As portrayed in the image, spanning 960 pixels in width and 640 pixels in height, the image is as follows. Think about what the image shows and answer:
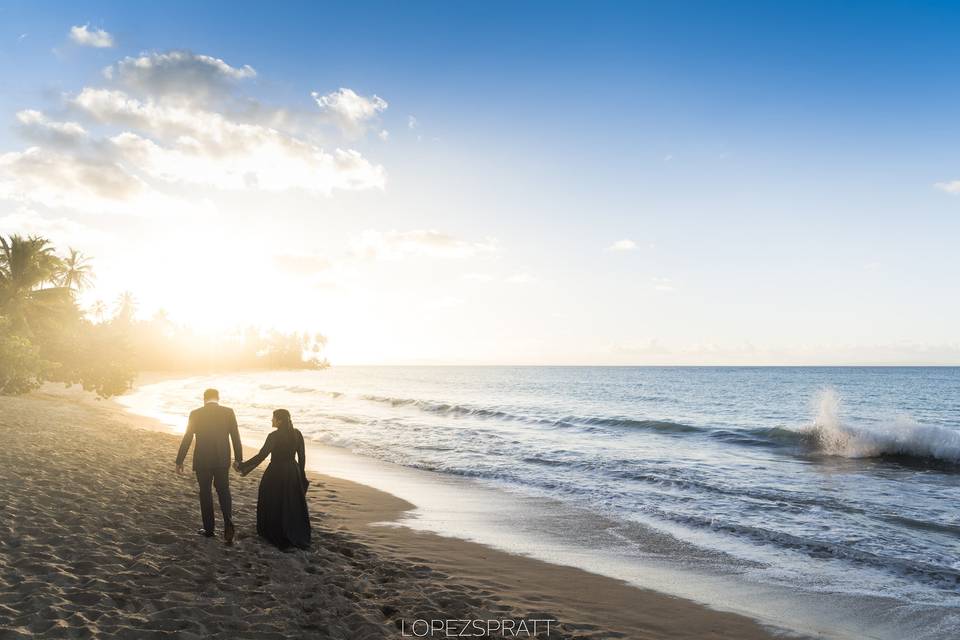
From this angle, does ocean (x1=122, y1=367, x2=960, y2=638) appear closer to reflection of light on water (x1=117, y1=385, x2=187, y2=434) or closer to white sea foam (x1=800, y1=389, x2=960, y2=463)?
white sea foam (x1=800, y1=389, x2=960, y2=463)

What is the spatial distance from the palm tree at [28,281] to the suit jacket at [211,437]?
87.5ft

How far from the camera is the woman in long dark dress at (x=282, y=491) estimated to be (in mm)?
8016

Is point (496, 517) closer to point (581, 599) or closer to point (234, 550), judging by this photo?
point (581, 599)

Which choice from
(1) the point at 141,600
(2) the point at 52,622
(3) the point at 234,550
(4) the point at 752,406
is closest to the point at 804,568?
(3) the point at 234,550

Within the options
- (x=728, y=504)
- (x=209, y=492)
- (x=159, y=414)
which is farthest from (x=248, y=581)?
(x=159, y=414)

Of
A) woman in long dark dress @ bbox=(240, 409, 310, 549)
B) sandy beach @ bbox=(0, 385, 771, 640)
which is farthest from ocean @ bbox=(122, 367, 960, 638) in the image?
woman in long dark dress @ bbox=(240, 409, 310, 549)

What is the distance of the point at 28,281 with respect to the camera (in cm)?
2908

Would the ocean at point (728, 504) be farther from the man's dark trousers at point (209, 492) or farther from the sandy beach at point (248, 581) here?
the man's dark trousers at point (209, 492)

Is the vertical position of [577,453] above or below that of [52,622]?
below

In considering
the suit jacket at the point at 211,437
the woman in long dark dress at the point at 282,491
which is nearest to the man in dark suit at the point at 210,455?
the suit jacket at the point at 211,437

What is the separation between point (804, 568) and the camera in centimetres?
896

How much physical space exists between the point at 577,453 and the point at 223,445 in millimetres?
15515

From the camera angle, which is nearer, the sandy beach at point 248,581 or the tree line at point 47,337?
the sandy beach at point 248,581

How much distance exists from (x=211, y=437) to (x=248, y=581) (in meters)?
2.34
